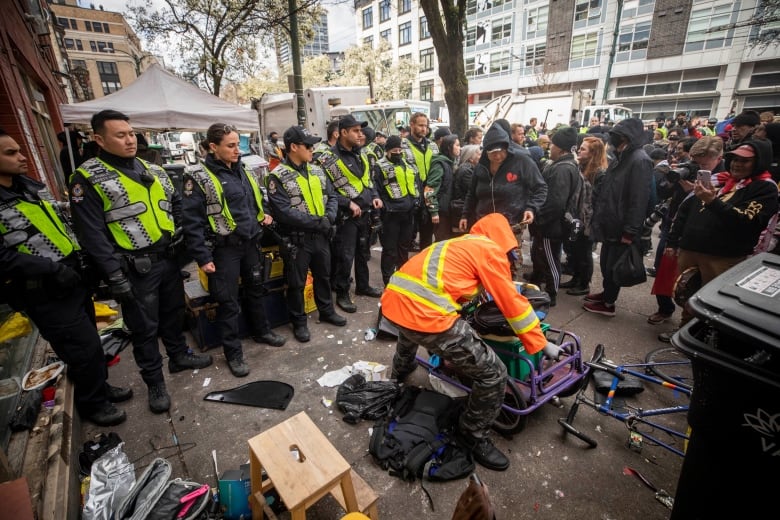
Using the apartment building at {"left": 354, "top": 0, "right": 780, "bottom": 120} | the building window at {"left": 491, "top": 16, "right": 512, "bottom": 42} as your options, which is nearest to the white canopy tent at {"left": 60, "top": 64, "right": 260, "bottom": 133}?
the apartment building at {"left": 354, "top": 0, "right": 780, "bottom": 120}

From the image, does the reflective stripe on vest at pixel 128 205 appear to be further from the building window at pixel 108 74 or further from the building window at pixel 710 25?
the building window at pixel 108 74

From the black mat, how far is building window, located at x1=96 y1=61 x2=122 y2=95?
71.6m

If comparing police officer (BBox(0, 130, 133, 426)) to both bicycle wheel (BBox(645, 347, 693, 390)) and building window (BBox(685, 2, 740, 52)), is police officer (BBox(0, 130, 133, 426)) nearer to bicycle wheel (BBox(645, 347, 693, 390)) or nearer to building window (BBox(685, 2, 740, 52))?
bicycle wheel (BBox(645, 347, 693, 390))

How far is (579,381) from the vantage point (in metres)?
3.01

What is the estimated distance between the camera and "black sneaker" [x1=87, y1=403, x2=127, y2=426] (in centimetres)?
296

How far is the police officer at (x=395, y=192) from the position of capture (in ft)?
16.6

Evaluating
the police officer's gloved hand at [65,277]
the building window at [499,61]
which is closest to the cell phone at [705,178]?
the police officer's gloved hand at [65,277]

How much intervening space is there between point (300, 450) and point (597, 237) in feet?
13.6

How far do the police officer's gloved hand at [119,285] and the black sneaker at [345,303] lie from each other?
8.37ft

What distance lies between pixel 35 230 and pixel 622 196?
5366 mm

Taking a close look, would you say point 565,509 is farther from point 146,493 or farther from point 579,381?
point 146,493

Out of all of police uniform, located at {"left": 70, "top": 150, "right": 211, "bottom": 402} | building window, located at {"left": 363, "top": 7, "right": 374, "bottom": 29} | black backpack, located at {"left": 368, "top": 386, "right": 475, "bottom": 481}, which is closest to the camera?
black backpack, located at {"left": 368, "top": 386, "right": 475, "bottom": 481}

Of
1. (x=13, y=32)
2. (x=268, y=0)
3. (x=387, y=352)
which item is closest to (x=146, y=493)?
(x=387, y=352)

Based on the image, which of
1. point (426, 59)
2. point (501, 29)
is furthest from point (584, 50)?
point (426, 59)
